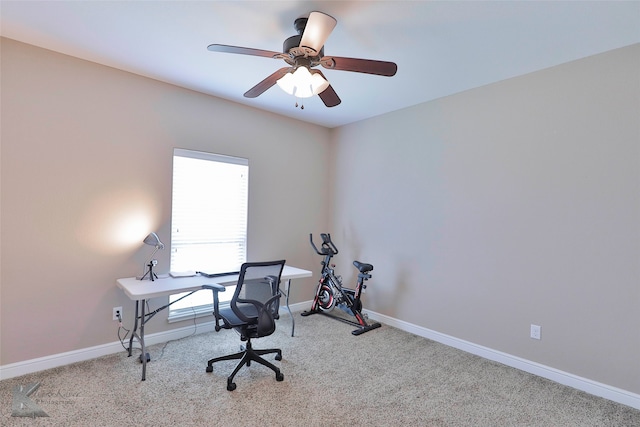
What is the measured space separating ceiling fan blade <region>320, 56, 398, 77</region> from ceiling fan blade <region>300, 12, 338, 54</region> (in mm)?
113

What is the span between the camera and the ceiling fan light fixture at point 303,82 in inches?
85.6

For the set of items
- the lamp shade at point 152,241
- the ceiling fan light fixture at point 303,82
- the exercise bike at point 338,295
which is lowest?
the exercise bike at point 338,295

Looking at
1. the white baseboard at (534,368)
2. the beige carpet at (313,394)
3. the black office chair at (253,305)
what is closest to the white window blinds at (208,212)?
the black office chair at (253,305)

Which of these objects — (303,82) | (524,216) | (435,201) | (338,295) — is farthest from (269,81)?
(338,295)

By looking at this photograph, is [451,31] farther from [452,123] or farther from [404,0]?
[452,123]

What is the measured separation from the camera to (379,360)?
3027mm

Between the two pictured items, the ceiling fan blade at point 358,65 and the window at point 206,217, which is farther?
the window at point 206,217

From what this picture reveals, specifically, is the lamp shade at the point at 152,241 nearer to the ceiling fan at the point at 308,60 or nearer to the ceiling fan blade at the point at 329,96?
the ceiling fan at the point at 308,60

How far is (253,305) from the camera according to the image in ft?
8.64

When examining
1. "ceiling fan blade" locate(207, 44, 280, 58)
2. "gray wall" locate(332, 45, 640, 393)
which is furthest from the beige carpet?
"ceiling fan blade" locate(207, 44, 280, 58)

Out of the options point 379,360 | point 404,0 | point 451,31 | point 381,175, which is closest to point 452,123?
point 381,175

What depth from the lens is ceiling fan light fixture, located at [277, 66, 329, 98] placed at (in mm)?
2174

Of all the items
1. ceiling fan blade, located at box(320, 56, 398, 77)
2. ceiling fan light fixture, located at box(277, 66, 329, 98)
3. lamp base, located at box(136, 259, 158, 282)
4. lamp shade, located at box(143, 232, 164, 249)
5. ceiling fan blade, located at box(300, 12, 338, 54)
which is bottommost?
lamp base, located at box(136, 259, 158, 282)

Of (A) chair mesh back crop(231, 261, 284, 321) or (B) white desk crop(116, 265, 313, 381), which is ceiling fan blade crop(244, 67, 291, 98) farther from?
(B) white desk crop(116, 265, 313, 381)
